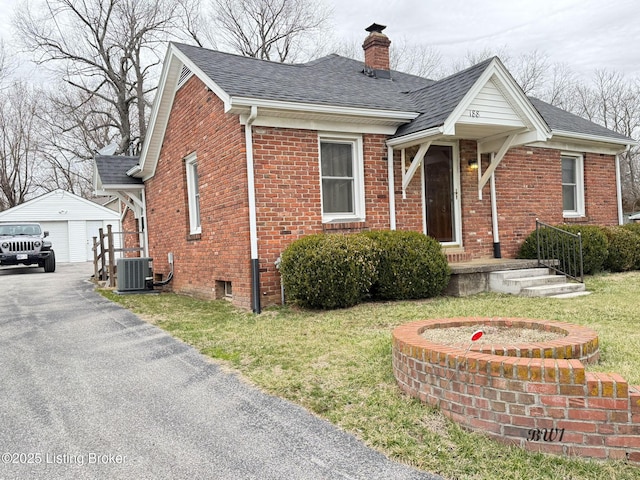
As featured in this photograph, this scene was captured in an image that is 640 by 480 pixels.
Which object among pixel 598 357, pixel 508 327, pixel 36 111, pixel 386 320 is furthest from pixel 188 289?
pixel 36 111

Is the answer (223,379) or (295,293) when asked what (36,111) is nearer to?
(295,293)

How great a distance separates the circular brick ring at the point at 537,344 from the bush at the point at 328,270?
275 cm

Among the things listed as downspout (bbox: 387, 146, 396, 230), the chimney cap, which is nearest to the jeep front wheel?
the chimney cap

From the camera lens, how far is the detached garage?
2672 centimetres

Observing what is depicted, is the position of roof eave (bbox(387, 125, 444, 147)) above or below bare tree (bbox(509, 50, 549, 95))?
below

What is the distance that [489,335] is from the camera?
4266 millimetres

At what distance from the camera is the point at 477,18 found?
74.1 feet

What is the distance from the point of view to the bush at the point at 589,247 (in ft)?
33.2

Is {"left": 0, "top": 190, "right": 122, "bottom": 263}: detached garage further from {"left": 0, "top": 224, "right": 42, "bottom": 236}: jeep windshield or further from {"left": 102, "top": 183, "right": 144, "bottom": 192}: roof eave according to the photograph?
{"left": 102, "top": 183, "right": 144, "bottom": 192}: roof eave

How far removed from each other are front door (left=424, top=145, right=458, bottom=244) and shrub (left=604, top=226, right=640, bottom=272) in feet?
12.0

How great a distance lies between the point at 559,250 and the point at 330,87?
227 inches

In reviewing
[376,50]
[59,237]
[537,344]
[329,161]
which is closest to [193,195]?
[329,161]

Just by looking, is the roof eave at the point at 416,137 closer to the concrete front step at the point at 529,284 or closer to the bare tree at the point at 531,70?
the concrete front step at the point at 529,284

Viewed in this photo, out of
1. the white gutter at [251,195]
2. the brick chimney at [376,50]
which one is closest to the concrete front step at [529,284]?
the white gutter at [251,195]
